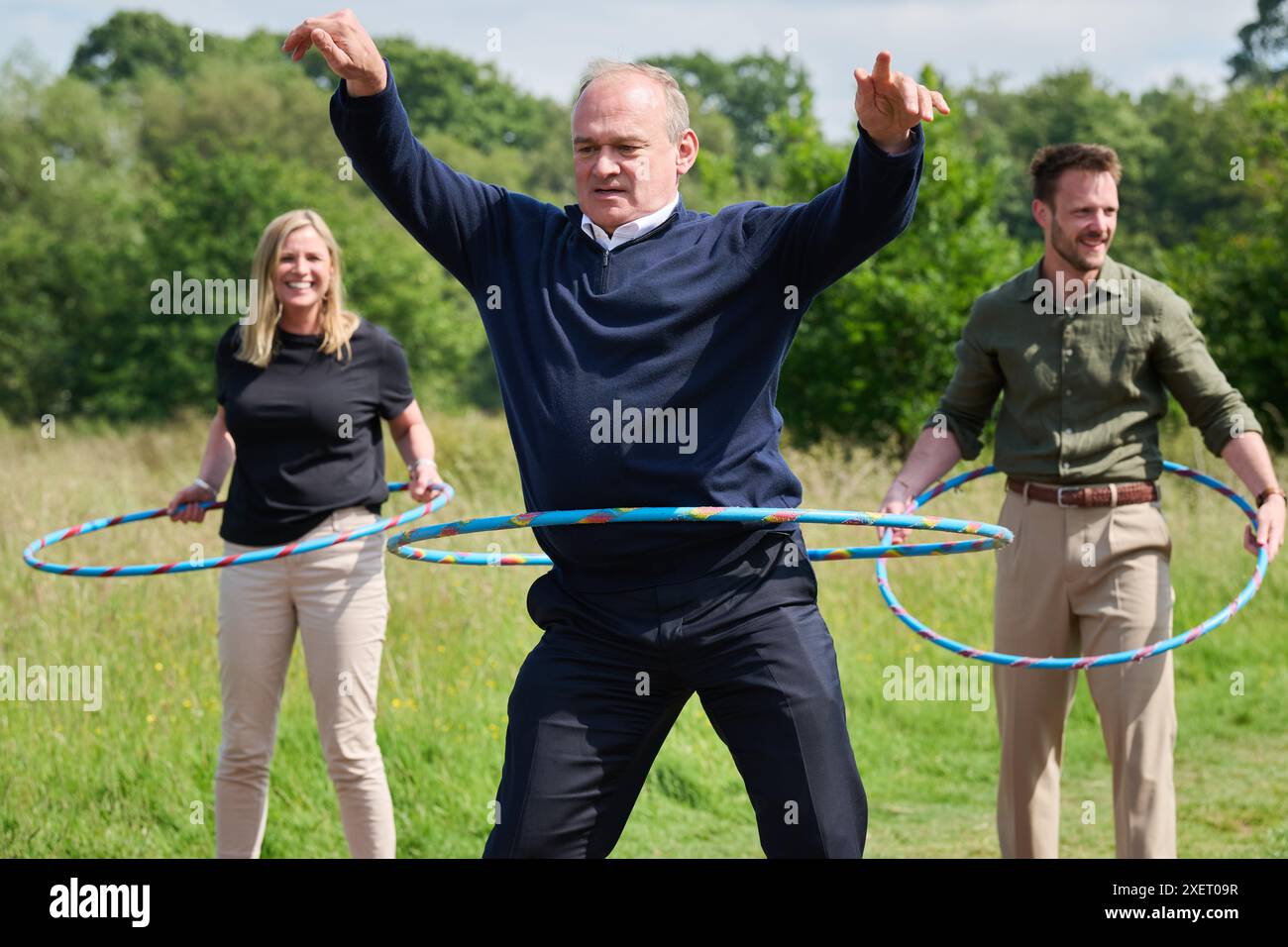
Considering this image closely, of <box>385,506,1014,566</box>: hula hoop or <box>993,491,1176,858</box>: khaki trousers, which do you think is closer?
<box>385,506,1014,566</box>: hula hoop

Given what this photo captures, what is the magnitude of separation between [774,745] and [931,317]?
13.4 metres

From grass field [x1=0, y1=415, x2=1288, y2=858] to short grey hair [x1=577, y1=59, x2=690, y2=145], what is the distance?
143 inches

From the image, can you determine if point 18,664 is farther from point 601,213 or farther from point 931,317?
point 931,317

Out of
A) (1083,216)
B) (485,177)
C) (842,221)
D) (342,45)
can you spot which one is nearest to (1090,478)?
(1083,216)

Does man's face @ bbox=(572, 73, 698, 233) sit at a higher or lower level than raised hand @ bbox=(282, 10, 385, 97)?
lower

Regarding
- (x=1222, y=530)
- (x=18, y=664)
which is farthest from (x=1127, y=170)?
(x=18, y=664)

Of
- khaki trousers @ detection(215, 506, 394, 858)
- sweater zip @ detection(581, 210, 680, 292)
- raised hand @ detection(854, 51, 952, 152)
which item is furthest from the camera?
khaki trousers @ detection(215, 506, 394, 858)

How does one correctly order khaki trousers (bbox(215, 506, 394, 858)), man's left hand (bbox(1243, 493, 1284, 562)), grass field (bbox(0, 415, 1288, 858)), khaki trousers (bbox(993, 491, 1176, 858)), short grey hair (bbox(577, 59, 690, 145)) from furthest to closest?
grass field (bbox(0, 415, 1288, 858)), khaki trousers (bbox(215, 506, 394, 858)), khaki trousers (bbox(993, 491, 1176, 858)), man's left hand (bbox(1243, 493, 1284, 562)), short grey hair (bbox(577, 59, 690, 145))

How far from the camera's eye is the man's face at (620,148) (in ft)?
11.6

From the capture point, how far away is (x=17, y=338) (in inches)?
1163

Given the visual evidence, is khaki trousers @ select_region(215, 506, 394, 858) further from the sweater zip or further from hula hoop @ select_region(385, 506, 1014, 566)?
the sweater zip

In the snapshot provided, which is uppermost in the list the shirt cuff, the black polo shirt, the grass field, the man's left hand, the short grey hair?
the short grey hair

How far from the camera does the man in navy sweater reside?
3393 millimetres

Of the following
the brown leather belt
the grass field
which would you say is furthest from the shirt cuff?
the grass field
